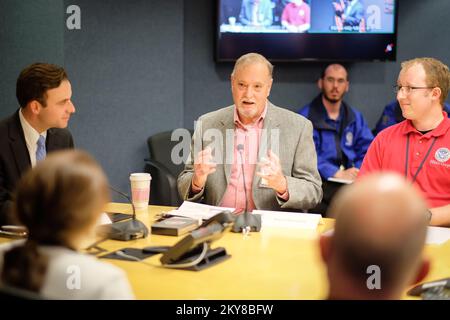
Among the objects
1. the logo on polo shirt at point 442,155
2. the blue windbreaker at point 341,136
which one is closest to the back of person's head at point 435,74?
the logo on polo shirt at point 442,155

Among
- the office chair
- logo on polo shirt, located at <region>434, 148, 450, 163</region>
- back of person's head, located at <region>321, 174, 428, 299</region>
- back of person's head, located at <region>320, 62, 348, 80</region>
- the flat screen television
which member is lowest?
the office chair

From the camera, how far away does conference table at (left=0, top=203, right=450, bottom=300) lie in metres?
1.86

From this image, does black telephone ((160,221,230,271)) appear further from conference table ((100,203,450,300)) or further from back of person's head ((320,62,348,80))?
back of person's head ((320,62,348,80))

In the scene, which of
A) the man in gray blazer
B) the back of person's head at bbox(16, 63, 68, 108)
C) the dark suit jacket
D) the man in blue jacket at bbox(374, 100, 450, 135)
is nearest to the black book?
the man in gray blazer

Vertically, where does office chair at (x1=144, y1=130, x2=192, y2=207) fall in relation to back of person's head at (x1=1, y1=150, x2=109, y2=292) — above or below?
below

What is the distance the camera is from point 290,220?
8.91ft

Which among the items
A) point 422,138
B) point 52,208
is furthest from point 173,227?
point 422,138

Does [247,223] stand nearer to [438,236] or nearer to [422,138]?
[438,236]

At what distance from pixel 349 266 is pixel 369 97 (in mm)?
4669

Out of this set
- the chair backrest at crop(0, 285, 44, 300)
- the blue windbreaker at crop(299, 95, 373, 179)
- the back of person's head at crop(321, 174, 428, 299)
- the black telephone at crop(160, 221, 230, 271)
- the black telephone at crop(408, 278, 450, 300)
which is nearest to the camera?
the back of person's head at crop(321, 174, 428, 299)

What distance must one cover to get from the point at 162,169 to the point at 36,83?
1.59 m

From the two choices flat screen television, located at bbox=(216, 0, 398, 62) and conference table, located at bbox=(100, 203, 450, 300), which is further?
flat screen television, located at bbox=(216, 0, 398, 62)

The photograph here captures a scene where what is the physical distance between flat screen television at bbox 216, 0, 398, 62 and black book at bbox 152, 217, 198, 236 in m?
2.90

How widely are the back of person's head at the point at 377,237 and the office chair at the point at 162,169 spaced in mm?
3148
